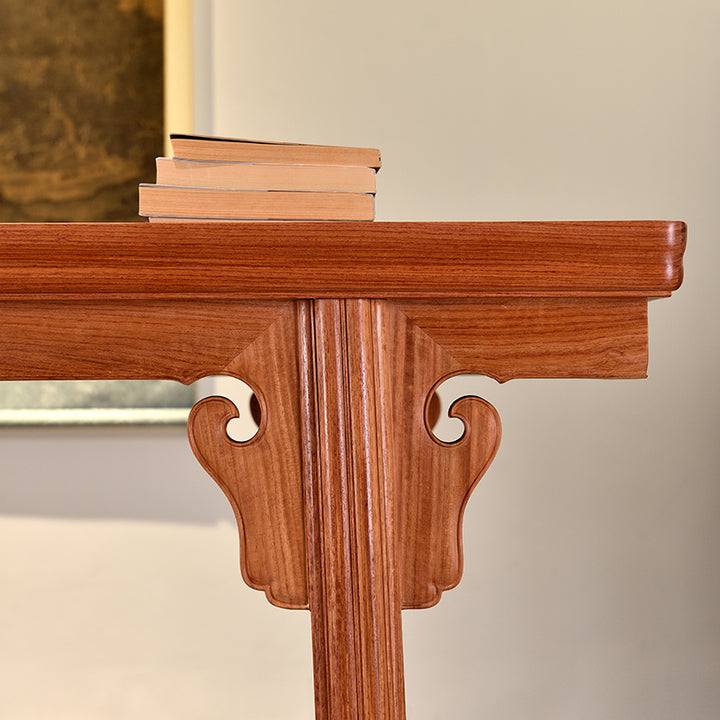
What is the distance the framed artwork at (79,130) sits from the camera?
→ 1455 mm

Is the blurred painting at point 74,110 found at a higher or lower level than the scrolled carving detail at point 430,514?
higher

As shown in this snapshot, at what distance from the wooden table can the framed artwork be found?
0.91 meters

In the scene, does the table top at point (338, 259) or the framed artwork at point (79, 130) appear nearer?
the table top at point (338, 259)

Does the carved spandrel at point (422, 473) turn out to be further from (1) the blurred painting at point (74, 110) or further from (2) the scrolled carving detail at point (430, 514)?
(1) the blurred painting at point (74, 110)

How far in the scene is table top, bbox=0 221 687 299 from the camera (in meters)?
0.54

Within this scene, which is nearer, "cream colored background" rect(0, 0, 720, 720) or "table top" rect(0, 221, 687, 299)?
"table top" rect(0, 221, 687, 299)

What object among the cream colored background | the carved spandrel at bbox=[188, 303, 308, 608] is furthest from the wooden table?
the cream colored background

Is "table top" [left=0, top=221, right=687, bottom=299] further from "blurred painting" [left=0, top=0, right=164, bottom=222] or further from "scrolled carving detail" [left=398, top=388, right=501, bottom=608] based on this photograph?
"blurred painting" [left=0, top=0, right=164, bottom=222]

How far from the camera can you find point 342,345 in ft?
1.88

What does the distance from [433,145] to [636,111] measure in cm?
39

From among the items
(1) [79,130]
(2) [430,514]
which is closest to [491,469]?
(2) [430,514]

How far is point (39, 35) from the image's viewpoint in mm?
1470

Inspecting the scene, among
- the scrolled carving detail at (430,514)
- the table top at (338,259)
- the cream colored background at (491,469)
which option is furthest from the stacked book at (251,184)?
the cream colored background at (491,469)

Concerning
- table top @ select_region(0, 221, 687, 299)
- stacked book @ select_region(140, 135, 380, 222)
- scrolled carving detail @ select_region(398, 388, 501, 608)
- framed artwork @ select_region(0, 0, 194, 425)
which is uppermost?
framed artwork @ select_region(0, 0, 194, 425)
